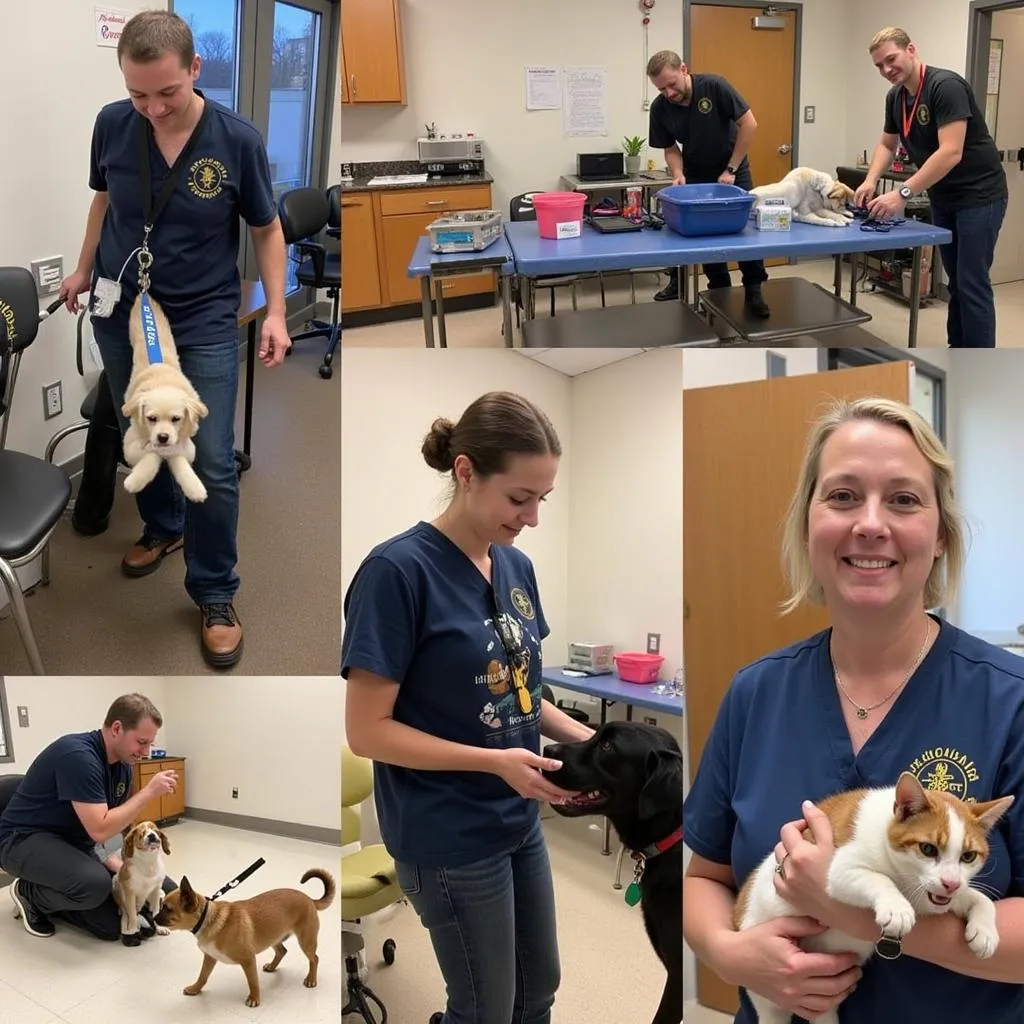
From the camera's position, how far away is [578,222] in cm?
271

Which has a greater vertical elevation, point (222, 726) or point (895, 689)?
point (895, 689)

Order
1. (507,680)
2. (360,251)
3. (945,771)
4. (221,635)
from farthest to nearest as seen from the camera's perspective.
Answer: (360,251), (221,635), (507,680), (945,771)

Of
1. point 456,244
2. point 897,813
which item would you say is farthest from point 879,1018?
point 456,244

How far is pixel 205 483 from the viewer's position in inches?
81.7

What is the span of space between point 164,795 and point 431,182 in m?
2.04

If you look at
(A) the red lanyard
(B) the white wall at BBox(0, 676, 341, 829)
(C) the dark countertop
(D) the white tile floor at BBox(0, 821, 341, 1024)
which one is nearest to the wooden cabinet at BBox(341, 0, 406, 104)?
(C) the dark countertop

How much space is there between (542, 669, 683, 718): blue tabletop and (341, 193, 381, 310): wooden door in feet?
5.12

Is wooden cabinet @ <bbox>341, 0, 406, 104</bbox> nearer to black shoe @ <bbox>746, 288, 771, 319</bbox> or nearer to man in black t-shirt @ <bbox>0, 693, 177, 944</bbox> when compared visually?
black shoe @ <bbox>746, 288, 771, 319</bbox>

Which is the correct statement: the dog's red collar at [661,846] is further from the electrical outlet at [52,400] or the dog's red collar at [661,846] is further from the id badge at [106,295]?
the electrical outlet at [52,400]

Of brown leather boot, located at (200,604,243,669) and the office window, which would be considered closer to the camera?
the office window

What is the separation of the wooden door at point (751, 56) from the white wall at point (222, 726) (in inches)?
77.6

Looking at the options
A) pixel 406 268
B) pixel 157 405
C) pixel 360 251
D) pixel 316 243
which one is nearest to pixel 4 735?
pixel 157 405

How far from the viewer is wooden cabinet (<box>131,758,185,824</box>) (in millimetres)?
1733

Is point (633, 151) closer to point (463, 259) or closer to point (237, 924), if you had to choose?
point (463, 259)
